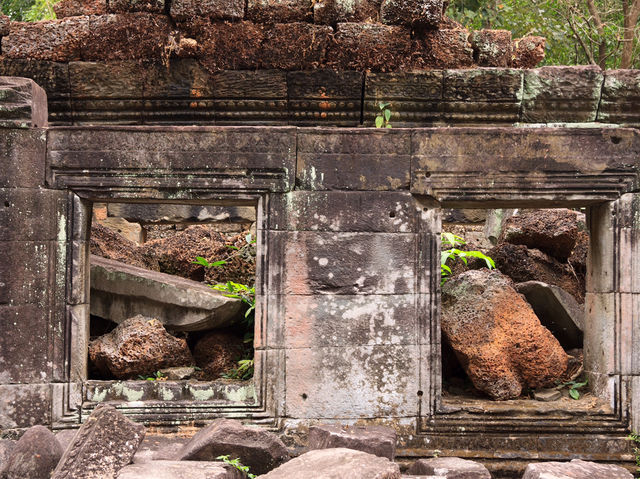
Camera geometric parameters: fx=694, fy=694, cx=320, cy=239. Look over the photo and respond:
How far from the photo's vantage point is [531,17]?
13.9 meters

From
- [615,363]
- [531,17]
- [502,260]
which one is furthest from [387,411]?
[531,17]

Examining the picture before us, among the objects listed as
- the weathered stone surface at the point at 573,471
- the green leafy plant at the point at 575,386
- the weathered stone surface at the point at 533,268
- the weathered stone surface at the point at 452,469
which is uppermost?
the weathered stone surface at the point at 533,268

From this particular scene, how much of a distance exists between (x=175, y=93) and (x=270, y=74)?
33.1 inches

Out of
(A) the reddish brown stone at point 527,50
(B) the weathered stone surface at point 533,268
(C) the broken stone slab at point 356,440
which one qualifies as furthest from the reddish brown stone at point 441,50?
(C) the broken stone slab at point 356,440

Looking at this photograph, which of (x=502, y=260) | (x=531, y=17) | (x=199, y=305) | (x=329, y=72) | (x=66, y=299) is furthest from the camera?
(x=531, y=17)

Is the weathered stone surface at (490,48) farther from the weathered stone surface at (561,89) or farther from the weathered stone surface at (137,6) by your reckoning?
the weathered stone surface at (137,6)

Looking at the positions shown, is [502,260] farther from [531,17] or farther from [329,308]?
[531,17]

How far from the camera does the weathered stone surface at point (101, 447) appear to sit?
150 inches

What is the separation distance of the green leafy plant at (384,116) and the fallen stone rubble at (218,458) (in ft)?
7.76

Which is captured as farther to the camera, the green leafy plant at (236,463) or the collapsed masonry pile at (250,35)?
the collapsed masonry pile at (250,35)

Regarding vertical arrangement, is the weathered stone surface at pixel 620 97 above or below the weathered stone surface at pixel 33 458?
above

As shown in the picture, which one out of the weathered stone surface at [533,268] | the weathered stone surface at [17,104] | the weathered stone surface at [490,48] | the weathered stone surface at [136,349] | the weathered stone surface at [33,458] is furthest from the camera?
the weathered stone surface at [533,268]

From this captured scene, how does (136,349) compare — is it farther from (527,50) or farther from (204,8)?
(527,50)

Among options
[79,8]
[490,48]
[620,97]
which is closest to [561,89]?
[620,97]
